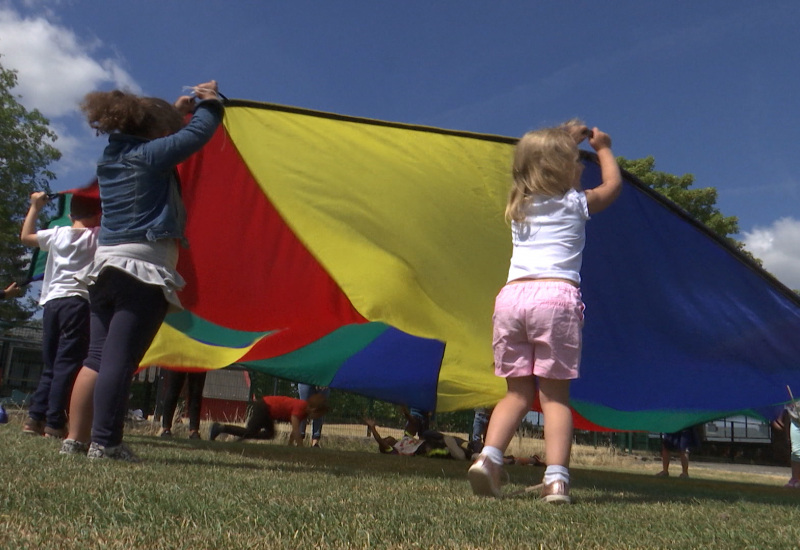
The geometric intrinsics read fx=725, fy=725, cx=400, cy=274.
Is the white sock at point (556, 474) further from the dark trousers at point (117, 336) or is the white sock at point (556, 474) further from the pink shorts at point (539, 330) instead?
the dark trousers at point (117, 336)

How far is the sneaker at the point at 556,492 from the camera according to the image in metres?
2.20

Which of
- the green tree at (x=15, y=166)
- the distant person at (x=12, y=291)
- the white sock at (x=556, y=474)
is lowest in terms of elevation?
the white sock at (x=556, y=474)

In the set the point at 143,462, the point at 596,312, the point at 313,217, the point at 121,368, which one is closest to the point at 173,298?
the point at 121,368

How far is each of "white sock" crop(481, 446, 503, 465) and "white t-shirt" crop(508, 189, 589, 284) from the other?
0.60 meters

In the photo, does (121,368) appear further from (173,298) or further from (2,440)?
(2,440)

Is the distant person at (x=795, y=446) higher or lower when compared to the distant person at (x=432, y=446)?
higher

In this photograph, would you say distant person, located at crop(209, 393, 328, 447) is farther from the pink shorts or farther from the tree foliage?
the tree foliage

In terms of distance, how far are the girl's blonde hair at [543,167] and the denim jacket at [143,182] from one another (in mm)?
1242

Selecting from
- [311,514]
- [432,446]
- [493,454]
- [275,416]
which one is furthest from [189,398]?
[311,514]

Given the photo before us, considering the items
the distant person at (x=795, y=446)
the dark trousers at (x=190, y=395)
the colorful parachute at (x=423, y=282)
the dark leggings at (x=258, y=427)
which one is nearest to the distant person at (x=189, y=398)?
the dark trousers at (x=190, y=395)

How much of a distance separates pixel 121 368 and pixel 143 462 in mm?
351

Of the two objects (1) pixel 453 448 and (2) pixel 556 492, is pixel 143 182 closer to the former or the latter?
(2) pixel 556 492

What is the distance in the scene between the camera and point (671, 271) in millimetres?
3764

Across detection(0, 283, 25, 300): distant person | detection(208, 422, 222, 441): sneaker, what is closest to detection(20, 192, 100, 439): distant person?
detection(0, 283, 25, 300): distant person
